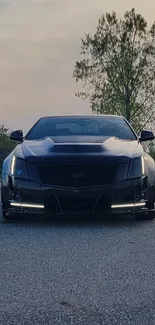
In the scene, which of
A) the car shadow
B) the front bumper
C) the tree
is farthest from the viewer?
the tree

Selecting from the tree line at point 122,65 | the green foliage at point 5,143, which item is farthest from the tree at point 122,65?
the green foliage at point 5,143

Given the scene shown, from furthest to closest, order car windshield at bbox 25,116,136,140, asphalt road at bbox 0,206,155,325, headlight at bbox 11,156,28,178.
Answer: car windshield at bbox 25,116,136,140, headlight at bbox 11,156,28,178, asphalt road at bbox 0,206,155,325

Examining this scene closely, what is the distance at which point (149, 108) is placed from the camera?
4397cm

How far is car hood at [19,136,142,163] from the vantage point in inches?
264

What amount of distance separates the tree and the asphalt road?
36813 millimetres

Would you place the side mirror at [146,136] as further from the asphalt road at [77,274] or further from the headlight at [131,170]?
the asphalt road at [77,274]

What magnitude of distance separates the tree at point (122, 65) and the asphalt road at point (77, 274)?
121ft

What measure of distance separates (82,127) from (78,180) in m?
1.65

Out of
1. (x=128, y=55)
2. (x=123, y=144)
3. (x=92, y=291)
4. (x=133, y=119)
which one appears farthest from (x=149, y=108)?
(x=92, y=291)

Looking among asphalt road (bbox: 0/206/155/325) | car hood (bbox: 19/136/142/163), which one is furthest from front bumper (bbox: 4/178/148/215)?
car hood (bbox: 19/136/142/163)

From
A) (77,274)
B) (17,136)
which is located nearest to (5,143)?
(17,136)

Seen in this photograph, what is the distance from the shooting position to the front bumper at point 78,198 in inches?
261

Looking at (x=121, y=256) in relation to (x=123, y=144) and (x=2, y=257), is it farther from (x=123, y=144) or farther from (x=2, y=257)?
(x=123, y=144)

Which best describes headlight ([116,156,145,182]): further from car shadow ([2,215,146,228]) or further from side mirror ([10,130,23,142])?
side mirror ([10,130,23,142])
